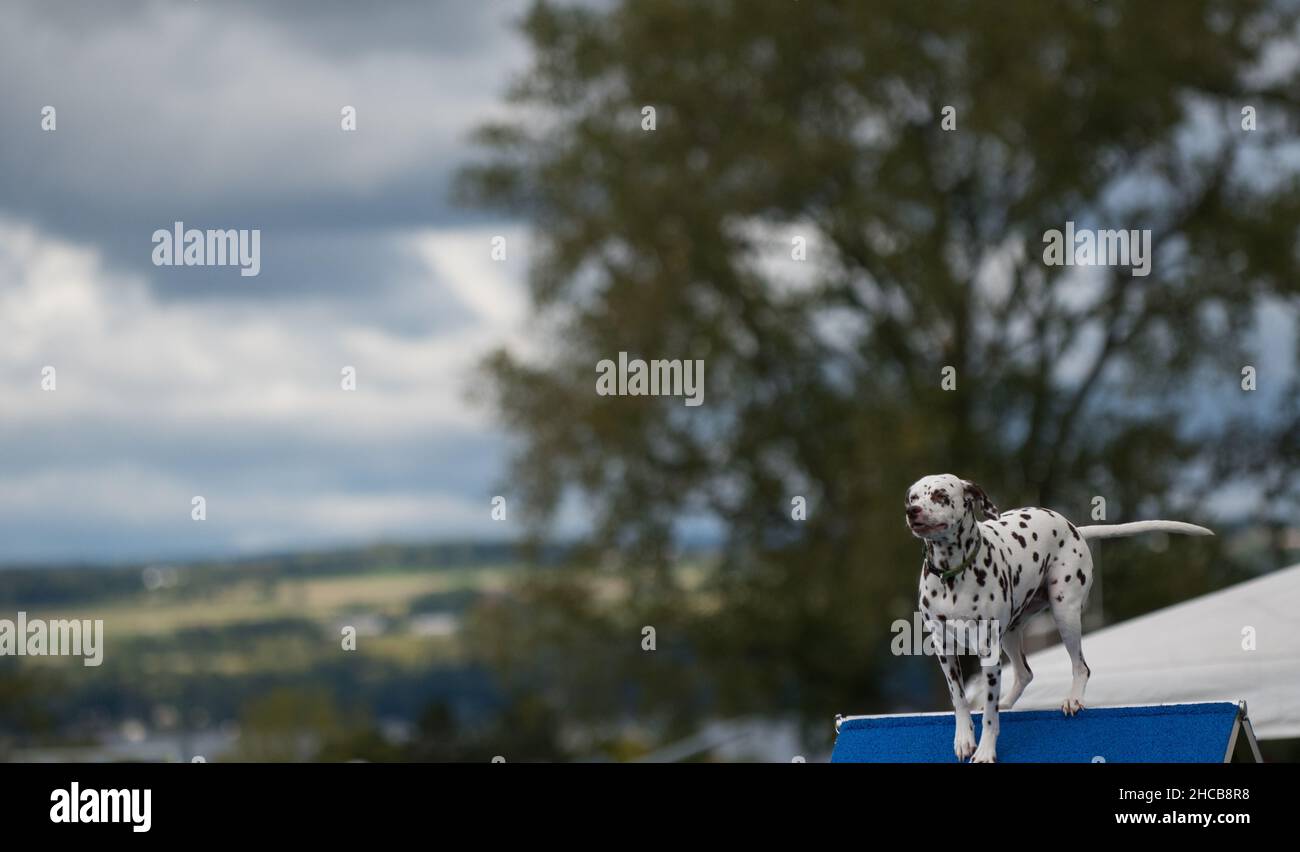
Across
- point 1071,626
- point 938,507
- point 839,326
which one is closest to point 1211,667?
point 1071,626

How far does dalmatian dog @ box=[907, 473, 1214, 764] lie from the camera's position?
4.89 meters

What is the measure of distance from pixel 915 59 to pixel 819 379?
4.17m

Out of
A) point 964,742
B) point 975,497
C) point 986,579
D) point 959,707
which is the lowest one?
point 964,742

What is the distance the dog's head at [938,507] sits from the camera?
4.80m

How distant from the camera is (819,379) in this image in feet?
63.9

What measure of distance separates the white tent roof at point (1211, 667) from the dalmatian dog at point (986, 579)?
54.4 inches

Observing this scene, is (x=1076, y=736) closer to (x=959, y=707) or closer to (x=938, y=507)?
(x=959, y=707)

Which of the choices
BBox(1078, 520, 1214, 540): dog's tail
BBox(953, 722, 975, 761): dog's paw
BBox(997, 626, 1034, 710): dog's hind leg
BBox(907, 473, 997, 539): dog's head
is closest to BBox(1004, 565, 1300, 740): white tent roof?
BBox(997, 626, 1034, 710): dog's hind leg

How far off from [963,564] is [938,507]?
239 millimetres

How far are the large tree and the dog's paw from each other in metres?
13.1

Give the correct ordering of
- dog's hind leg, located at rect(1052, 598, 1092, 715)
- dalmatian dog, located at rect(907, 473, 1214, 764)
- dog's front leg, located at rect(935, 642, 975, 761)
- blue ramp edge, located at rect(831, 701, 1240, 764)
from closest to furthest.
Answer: blue ramp edge, located at rect(831, 701, 1240, 764), dalmatian dog, located at rect(907, 473, 1214, 764), dog's front leg, located at rect(935, 642, 975, 761), dog's hind leg, located at rect(1052, 598, 1092, 715)

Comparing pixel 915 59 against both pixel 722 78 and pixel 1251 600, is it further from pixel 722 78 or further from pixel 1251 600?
pixel 1251 600

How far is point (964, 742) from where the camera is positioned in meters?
5.11

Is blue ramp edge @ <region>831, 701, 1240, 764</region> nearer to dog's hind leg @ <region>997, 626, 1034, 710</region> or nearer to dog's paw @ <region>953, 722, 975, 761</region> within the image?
dog's paw @ <region>953, 722, 975, 761</region>
